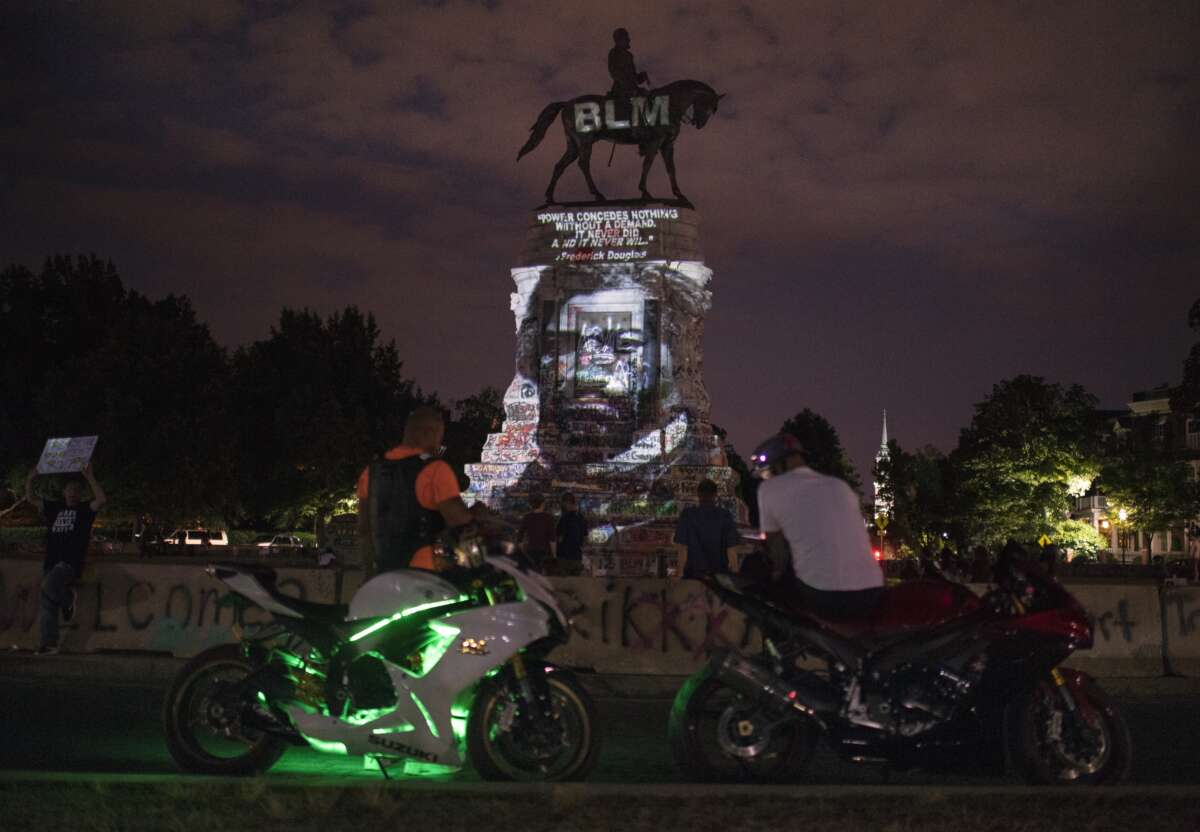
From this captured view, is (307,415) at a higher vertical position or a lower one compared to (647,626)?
higher

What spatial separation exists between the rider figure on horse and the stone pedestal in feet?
10.4

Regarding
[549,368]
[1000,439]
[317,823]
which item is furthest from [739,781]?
[1000,439]

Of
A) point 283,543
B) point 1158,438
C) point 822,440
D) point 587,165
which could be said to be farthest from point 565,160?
point 822,440

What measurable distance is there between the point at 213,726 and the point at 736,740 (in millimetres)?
2723

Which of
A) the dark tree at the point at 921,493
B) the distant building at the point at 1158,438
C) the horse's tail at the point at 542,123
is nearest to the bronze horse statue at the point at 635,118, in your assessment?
the horse's tail at the point at 542,123

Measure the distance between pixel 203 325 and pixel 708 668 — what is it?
60974mm

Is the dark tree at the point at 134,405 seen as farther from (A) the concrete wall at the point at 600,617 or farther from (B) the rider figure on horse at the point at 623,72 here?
(A) the concrete wall at the point at 600,617

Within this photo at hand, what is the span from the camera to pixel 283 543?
6350cm

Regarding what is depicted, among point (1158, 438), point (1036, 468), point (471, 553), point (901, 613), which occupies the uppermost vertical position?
point (1158, 438)

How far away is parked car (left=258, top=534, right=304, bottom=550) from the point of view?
58344mm

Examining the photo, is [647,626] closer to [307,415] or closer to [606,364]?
[606,364]

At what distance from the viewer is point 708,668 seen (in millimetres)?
6762

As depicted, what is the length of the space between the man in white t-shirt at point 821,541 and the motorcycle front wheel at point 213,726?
9.35ft

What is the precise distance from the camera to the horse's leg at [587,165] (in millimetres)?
38125
